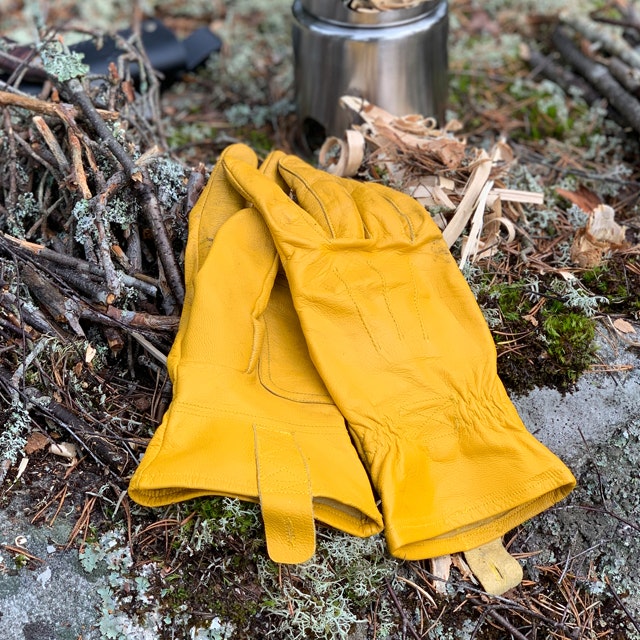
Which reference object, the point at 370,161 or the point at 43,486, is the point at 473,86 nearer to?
the point at 370,161

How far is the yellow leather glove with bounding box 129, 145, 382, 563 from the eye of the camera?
188 cm

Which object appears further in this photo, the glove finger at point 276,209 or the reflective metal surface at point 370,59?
the reflective metal surface at point 370,59

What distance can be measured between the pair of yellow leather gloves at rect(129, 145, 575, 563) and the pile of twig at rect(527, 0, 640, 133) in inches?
78.3

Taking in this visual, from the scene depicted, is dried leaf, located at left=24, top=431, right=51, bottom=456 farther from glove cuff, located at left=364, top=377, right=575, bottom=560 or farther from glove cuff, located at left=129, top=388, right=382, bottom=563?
glove cuff, located at left=364, top=377, right=575, bottom=560

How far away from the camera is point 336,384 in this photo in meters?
2.12

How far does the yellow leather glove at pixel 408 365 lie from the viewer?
2.01 meters

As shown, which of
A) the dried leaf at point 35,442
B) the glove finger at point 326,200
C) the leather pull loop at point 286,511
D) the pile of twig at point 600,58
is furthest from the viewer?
the pile of twig at point 600,58

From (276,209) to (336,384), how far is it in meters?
0.62

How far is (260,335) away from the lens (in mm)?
2168

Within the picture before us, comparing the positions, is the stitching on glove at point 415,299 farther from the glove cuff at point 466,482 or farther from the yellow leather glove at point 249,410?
the yellow leather glove at point 249,410

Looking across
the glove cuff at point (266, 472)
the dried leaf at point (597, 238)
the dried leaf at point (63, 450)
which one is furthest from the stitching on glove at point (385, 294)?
the dried leaf at point (63, 450)

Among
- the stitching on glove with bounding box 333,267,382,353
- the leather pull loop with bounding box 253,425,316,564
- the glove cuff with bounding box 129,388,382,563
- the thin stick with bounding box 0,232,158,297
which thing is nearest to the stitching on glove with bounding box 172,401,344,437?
the glove cuff with bounding box 129,388,382,563

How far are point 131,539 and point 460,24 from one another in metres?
4.06

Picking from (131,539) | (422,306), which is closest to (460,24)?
(422,306)
